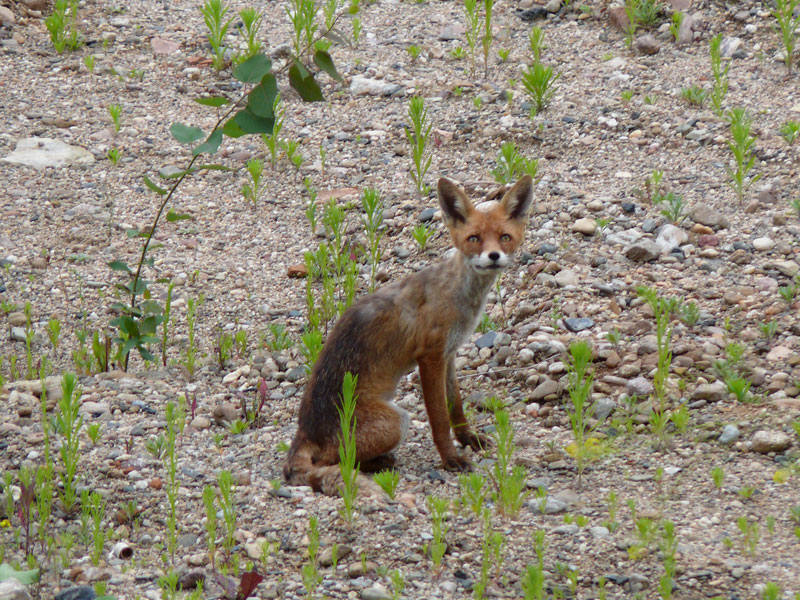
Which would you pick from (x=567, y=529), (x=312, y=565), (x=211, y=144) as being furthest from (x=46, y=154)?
(x=567, y=529)

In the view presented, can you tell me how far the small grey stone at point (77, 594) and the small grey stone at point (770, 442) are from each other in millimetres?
3592

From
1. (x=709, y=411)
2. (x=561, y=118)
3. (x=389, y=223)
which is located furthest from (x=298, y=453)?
(x=561, y=118)

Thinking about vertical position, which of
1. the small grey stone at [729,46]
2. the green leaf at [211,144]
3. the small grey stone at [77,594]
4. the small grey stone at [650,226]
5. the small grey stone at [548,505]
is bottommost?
the small grey stone at [77,594]

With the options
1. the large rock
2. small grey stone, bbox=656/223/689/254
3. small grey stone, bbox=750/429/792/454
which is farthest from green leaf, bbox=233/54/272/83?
the large rock

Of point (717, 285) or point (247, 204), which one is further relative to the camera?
point (247, 204)

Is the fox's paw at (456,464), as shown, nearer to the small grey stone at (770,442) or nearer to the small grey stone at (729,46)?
the small grey stone at (770,442)

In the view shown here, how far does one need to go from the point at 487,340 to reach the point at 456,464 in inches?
59.9

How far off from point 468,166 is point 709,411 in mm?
3764

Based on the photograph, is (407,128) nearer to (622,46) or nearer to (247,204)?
(247,204)

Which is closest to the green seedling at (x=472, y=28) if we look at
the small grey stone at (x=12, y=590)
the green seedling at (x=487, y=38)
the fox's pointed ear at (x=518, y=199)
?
the green seedling at (x=487, y=38)

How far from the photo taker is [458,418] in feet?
19.8

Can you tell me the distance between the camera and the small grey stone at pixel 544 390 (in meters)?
6.25

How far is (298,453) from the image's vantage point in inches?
217

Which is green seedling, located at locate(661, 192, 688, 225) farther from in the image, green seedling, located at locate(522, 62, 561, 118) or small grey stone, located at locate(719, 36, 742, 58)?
small grey stone, located at locate(719, 36, 742, 58)
